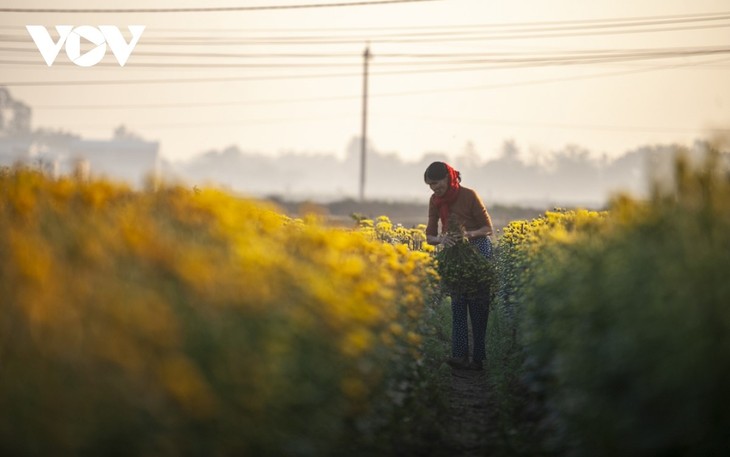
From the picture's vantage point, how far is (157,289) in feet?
17.3

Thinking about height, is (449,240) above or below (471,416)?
above

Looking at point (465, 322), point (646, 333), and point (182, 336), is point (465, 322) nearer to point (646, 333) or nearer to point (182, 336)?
point (646, 333)

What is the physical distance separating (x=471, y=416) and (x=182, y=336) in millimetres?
4622

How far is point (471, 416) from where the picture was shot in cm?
904

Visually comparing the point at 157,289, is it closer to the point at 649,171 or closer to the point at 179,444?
the point at 179,444

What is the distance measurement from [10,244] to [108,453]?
2.19 m

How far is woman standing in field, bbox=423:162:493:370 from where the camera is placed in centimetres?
1130

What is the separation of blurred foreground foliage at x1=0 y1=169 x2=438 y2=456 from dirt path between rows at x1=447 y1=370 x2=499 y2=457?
539 millimetres

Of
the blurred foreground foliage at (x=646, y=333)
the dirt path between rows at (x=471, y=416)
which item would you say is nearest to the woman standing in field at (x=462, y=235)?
the dirt path between rows at (x=471, y=416)

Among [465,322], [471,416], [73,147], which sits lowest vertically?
[471,416]

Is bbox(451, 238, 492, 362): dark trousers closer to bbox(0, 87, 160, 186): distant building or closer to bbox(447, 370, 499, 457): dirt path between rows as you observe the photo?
bbox(447, 370, 499, 457): dirt path between rows

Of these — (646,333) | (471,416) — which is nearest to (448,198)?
(471,416)

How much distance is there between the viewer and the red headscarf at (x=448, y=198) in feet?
37.6

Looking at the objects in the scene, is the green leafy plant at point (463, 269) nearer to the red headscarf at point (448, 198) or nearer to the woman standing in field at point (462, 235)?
the woman standing in field at point (462, 235)
